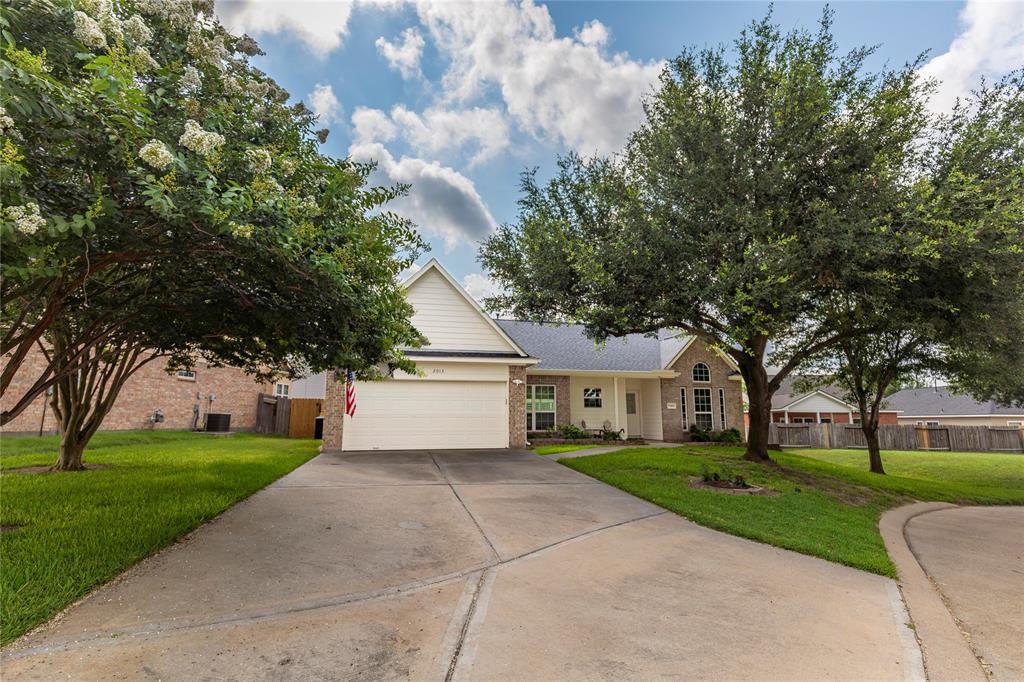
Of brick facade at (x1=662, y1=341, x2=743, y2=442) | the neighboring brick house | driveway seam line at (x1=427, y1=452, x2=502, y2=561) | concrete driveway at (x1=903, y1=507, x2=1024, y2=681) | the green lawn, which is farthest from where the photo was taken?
brick facade at (x1=662, y1=341, x2=743, y2=442)

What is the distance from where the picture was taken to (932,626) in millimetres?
3840

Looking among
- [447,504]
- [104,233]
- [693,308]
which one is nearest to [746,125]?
[693,308]

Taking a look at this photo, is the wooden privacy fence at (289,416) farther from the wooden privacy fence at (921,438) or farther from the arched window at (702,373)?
the wooden privacy fence at (921,438)

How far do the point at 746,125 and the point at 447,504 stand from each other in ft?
29.8

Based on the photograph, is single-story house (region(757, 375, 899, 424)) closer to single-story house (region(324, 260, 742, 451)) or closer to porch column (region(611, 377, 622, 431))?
single-story house (region(324, 260, 742, 451))

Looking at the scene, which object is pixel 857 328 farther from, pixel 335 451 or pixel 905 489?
pixel 335 451

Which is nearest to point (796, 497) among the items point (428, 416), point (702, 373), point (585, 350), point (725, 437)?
point (428, 416)

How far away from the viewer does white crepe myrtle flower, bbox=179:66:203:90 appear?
4.37 m

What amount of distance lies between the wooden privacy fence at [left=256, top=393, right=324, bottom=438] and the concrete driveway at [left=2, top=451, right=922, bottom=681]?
54.4 ft

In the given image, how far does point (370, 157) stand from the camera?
6.55m

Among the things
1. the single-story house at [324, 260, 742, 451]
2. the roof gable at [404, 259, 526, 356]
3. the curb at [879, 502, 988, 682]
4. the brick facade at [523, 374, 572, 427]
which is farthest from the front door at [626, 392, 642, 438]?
the curb at [879, 502, 988, 682]

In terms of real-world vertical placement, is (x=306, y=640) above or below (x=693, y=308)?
below

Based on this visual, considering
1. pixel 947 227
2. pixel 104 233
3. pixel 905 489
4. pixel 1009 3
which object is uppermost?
pixel 1009 3

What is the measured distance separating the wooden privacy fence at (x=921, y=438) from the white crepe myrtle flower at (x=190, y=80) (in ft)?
103
